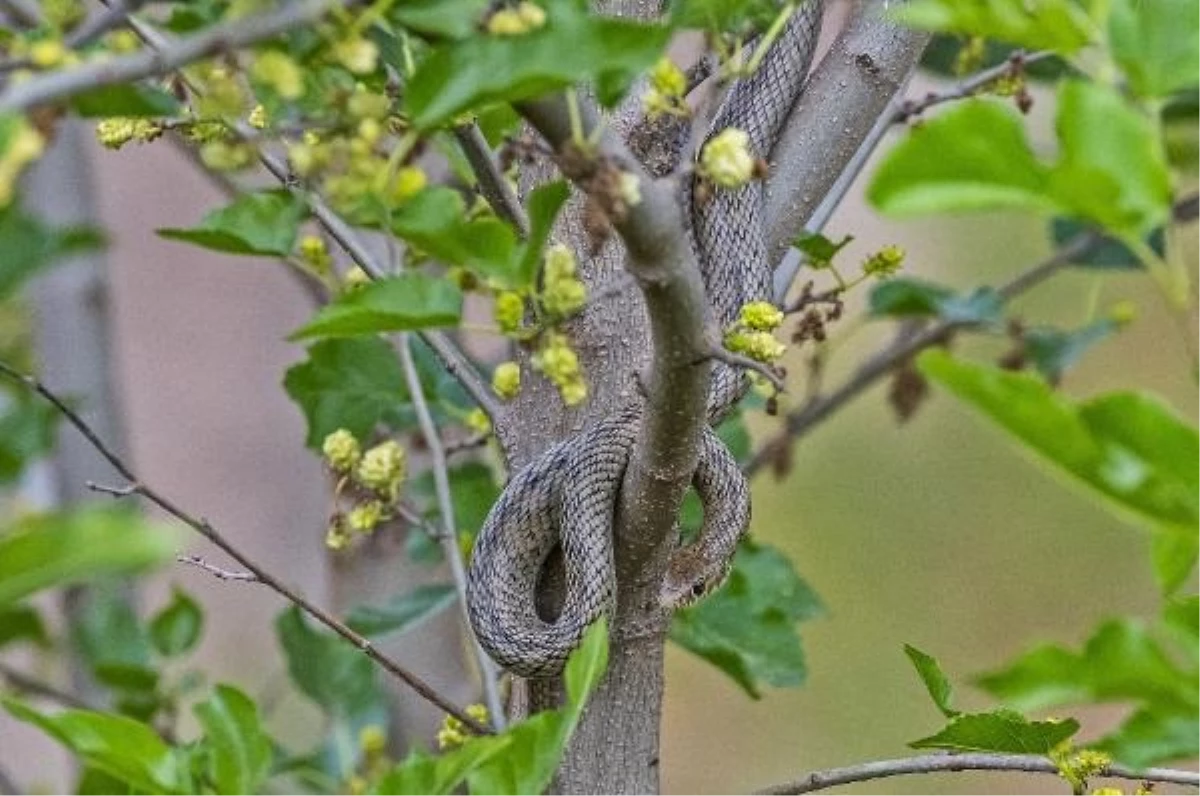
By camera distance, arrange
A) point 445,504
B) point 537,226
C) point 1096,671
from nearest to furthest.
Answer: point 1096,671 < point 537,226 < point 445,504

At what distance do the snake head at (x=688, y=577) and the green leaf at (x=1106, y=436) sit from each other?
50 cm

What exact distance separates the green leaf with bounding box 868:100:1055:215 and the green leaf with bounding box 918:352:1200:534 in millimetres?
40

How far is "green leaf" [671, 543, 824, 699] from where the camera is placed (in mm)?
1159

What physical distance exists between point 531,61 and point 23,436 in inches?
40.2

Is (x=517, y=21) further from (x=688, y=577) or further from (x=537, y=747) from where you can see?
(x=688, y=577)

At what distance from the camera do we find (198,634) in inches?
51.4

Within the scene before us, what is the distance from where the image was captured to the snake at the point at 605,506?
88 cm

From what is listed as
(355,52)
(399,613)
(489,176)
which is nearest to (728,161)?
(355,52)

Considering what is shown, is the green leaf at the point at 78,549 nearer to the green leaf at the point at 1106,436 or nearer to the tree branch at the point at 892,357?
the green leaf at the point at 1106,436

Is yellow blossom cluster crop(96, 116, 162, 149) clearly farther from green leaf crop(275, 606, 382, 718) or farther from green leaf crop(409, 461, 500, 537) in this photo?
green leaf crop(275, 606, 382, 718)

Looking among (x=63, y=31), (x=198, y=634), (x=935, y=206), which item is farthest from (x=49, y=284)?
(x=935, y=206)

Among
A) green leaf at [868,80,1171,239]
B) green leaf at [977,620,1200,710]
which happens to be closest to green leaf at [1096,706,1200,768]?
green leaf at [977,620,1200,710]

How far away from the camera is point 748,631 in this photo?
3.87 feet

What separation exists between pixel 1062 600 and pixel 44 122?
2.56 m
